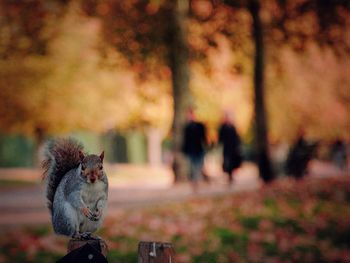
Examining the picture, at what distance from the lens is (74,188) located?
11.8ft

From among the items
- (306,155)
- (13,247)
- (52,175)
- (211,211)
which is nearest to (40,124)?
(306,155)

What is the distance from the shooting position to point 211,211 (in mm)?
15945

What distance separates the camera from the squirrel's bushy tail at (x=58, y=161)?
3.78m

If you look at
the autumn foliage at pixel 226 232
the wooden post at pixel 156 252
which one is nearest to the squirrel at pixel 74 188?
the wooden post at pixel 156 252

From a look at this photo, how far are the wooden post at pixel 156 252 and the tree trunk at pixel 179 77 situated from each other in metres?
19.7

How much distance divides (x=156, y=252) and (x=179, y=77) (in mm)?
20001

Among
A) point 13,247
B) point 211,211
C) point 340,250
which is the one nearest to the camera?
point 13,247

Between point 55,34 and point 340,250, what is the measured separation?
1765 centimetres

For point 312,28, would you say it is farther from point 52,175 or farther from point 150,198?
point 52,175

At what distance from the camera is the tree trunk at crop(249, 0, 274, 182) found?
74.6ft

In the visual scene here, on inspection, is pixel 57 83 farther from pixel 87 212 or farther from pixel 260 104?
pixel 87 212

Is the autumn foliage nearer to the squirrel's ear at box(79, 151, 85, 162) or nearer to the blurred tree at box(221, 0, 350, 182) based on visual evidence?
the blurred tree at box(221, 0, 350, 182)

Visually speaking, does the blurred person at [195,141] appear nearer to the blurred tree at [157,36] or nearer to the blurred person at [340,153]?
the blurred tree at [157,36]

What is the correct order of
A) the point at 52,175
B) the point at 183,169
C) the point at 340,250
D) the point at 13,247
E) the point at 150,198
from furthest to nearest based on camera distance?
the point at 183,169
the point at 150,198
the point at 340,250
the point at 13,247
the point at 52,175
